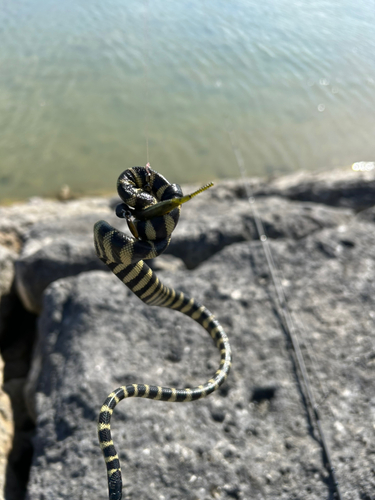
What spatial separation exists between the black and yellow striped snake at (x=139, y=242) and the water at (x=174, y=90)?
852 centimetres

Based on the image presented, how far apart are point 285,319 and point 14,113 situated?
10091 millimetres

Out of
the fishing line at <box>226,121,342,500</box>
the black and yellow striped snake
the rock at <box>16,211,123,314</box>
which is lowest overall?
the rock at <box>16,211,123,314</box>

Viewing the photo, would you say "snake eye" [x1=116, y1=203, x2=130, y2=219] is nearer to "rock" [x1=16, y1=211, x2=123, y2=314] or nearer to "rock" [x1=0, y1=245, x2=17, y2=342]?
"rock" [x1=16, y1=211, x2=123, y2=314]

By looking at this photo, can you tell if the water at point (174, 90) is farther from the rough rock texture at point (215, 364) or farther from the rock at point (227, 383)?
the rock at point (227, 383)

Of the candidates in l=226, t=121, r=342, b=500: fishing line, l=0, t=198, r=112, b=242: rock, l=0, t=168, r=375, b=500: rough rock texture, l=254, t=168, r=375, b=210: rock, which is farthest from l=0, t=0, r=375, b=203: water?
l=226, t=121, r=342, b=500: fishing line

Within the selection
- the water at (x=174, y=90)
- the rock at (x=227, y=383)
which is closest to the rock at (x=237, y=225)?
the rock at (x=227, y=383)

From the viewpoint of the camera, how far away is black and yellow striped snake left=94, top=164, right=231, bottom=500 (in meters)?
2.16

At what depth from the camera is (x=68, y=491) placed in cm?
378

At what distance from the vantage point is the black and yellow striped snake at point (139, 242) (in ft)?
7.07

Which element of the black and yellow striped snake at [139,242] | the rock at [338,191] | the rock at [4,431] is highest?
the black and yellow striped snake at [139,242]

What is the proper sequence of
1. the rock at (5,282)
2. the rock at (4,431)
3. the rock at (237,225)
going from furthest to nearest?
the rock at (237,225)
the rock at (5,282)
the rock at (4,431)

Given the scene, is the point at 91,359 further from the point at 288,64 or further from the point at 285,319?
the point at 288,64

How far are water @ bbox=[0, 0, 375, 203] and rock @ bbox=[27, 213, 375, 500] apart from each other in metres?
6.02

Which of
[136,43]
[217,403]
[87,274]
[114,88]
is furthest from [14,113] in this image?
[217,403]
